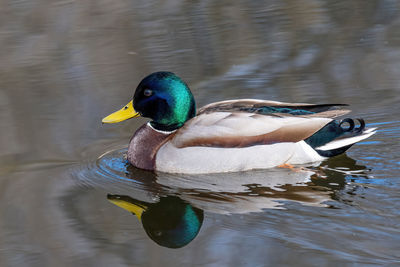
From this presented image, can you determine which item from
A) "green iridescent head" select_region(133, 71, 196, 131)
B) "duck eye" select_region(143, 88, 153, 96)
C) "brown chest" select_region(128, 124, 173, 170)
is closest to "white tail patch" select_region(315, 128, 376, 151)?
"green iridescent head" select_region(133, 71, 196, 131)

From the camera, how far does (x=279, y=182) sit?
6.59 meters

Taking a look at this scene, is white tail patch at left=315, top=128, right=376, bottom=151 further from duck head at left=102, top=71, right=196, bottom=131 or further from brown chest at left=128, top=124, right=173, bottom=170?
brown chest at left=128, top=124, right=173, bottom=170

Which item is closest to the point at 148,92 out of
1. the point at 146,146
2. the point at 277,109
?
the point at 146,146

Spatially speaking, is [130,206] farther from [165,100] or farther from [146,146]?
[165,100]

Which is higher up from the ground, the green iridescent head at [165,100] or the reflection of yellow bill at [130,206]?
the green iridescent head at [165,100]

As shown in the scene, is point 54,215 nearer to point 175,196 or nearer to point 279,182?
point 175,196

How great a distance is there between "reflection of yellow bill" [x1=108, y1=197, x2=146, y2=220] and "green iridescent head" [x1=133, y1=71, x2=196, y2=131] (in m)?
1.07

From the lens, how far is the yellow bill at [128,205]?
6.15 metres

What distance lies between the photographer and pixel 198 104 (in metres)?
8.54

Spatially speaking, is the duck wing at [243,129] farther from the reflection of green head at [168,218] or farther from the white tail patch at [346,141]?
the reflection of green head at [168,218]

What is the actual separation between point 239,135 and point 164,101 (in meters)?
0.82

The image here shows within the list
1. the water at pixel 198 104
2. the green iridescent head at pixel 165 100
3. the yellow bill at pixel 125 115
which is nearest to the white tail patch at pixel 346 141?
the water at pixel 198 104

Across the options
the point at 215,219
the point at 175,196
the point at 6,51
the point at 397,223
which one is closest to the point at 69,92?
the point at 6,51

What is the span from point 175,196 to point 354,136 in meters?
1.74
